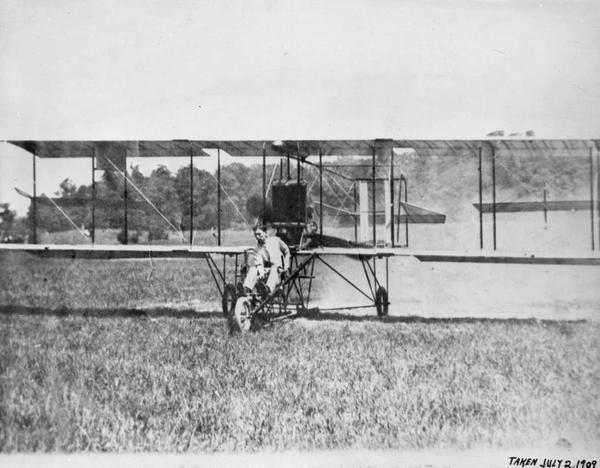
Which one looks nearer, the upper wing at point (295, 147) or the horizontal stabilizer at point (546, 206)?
the upper wing at point (295, 147)

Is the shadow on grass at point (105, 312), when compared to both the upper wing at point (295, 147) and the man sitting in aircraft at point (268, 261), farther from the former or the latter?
the upper wing at point (295, 147)

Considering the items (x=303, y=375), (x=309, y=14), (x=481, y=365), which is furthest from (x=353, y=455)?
(x=309, y=14)

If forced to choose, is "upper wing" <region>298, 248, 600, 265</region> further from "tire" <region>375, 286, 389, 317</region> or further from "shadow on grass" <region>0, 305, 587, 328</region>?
"shadow on grass" <region>0, 305, 587, 328</region>

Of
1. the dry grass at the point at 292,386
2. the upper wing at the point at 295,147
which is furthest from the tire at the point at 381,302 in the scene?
the upper wing at the point at 295,147

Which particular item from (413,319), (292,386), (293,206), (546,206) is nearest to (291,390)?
(292,386)

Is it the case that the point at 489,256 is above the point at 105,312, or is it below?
above

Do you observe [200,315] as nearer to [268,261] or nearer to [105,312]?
[105,312]

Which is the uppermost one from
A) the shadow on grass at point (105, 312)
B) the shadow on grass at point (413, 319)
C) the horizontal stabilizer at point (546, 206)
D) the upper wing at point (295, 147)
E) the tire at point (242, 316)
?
the upper wing at point (295, 147)

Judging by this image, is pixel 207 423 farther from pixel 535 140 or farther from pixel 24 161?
pixel 24 161
